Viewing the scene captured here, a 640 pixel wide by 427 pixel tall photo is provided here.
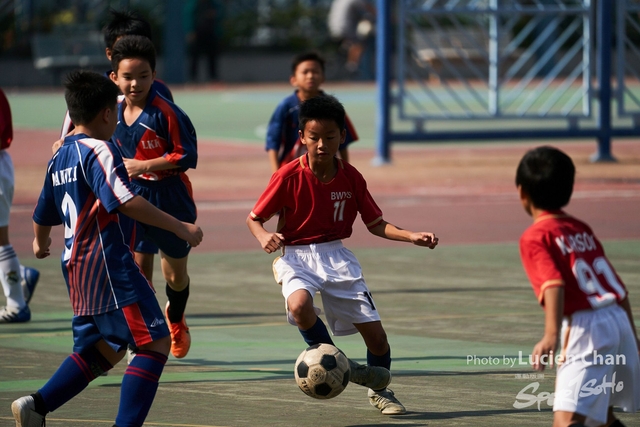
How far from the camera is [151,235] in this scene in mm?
6953

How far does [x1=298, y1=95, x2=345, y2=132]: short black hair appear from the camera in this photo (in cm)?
585

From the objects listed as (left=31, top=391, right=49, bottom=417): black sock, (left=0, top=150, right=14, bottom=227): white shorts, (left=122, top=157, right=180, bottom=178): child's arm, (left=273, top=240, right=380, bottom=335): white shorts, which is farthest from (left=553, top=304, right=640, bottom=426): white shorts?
(left=0, top=150, right=14, bottom=227): white shorts

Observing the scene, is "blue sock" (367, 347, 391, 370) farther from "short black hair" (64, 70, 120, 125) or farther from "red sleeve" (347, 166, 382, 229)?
→ "short black hair" (64, 70, 120, 125)

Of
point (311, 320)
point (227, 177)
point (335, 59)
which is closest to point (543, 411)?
point (311, 320)

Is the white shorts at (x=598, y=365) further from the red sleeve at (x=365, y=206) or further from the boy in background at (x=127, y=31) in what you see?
the boy in background at (x=127, y=31)

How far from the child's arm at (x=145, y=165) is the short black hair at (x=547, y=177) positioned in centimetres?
287

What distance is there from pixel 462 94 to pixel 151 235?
87.1ft

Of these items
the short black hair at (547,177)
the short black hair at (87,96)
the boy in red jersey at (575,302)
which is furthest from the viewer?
the short black hair at (87,96)

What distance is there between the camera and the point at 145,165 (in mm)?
6773

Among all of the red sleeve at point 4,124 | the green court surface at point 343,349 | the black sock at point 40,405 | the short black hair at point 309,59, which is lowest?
the green court surface at point 343,349

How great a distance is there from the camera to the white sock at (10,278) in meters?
8.16

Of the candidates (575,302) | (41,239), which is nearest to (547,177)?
(575,302)

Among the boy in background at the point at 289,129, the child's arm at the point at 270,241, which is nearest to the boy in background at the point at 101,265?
the child's arm at the point at 270,241

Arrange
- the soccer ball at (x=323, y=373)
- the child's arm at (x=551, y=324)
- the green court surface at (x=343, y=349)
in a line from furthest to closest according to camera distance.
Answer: the green court surface at (x=343, y=349), the soccer ball at (x=323, y=373), the child's arm at (x=551, y=324)
